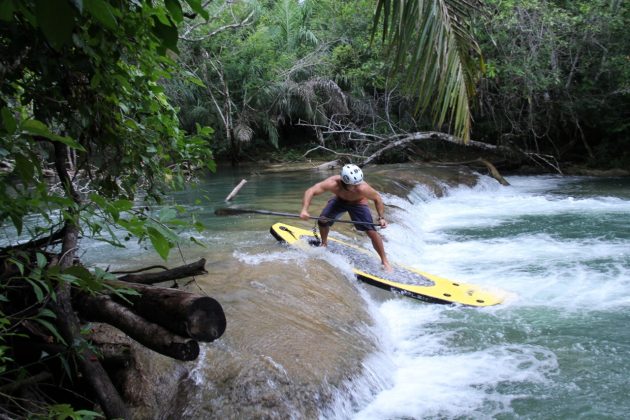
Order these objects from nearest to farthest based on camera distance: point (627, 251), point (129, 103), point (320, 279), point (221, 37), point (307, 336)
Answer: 1. point (129, 103)
2. point (307, 336)
3. point (320, 279)
4. point (627, 251)
5. point (221, 37)

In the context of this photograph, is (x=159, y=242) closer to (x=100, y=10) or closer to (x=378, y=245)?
(x=100, y=10)

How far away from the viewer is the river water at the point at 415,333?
374cm

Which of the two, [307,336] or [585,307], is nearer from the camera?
[307,336]

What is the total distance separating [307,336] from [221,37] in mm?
16158

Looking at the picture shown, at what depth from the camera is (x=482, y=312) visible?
227 inches

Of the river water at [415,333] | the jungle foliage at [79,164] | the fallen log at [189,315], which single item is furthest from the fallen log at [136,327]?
the river water at [415,333]

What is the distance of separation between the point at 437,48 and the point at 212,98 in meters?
16.0

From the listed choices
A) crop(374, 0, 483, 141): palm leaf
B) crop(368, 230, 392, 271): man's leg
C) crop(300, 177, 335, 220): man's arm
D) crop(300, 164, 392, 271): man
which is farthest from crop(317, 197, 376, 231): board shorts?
crop(374, 0, 483, 141): palm leaf

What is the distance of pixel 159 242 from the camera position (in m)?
1.76

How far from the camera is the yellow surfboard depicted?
6035 millimetres

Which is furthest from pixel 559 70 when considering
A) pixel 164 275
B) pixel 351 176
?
pixel 164 275

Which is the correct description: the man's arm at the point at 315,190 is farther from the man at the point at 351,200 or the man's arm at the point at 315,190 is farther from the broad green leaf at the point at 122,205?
the broad green leaf at the point at 122,205

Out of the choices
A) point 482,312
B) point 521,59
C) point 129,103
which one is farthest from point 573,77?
point 129,103

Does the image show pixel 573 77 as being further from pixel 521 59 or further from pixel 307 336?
pixel 307 336
